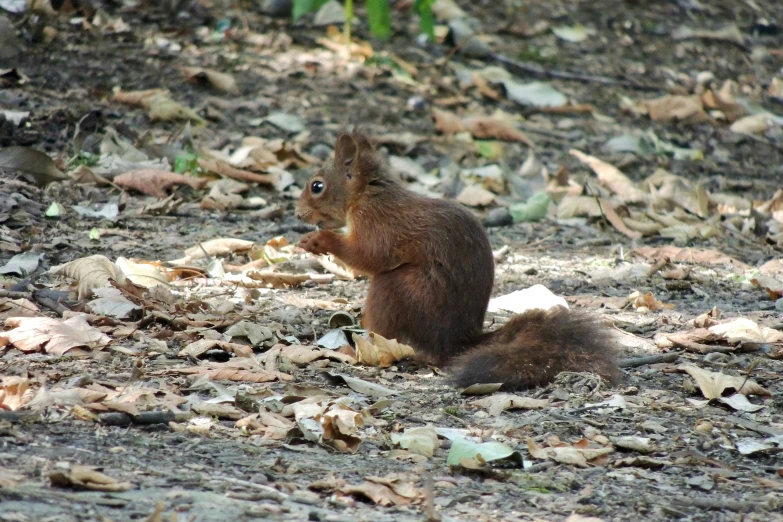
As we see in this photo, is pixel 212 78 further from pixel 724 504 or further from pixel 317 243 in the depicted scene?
pixel 724 504

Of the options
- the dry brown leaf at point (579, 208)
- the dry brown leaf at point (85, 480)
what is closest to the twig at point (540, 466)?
the dry brown leaf at point (85, 480)

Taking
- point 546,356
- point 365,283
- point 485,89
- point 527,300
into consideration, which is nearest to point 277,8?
point 485,89

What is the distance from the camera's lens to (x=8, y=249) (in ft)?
15.9

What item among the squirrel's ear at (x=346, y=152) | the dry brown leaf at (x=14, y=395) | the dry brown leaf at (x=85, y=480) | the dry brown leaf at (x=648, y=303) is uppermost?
the squirrel's ear at (x=346, y=152)

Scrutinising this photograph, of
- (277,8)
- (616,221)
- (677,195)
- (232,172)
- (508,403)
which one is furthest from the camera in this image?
(277,8)

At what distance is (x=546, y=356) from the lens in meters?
3.73

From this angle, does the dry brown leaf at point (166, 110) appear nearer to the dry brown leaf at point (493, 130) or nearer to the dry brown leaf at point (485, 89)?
the dry brown leaf at point (493, 130)

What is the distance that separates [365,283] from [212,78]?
3.00m

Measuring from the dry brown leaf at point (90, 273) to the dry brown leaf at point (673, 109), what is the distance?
5.91 metres

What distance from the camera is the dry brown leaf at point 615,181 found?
7.03 meters

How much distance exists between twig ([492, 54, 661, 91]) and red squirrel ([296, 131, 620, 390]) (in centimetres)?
474

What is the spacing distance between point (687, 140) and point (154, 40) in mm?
4676

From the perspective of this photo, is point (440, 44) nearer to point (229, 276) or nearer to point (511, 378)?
point (229, 276)

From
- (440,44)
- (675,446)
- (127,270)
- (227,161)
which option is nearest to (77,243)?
(127,270)
